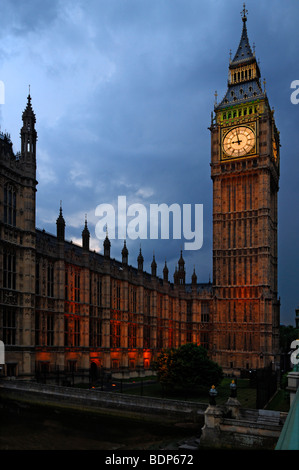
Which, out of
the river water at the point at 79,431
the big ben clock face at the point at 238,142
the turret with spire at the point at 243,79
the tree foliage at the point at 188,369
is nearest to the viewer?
the river water at the point at 79,431

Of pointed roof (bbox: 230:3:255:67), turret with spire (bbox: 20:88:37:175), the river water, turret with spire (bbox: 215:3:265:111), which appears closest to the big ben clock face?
turret with spire (bbox: 215:3:265:111)

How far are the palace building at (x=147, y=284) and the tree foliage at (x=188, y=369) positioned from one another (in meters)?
11.1

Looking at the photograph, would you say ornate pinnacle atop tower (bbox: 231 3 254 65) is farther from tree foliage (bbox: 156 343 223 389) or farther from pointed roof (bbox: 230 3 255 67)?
tree foliage (bbox: 156 343 223 389)

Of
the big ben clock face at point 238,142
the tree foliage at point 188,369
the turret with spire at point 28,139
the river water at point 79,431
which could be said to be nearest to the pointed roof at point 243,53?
the big ben clock face at point 238,142

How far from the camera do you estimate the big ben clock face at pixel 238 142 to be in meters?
84.6

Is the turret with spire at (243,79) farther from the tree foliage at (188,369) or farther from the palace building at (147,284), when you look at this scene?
the tree foliage at (188,369)

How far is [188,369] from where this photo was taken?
138 ft

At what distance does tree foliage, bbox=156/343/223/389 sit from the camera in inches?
1661

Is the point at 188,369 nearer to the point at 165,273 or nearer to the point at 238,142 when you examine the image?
the point at 165,273

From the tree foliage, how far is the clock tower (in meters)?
38.1

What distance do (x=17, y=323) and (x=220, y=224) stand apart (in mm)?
52103

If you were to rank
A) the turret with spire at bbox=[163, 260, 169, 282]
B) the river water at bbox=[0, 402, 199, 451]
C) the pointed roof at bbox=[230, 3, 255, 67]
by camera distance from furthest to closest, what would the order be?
1. the pointed roof at bbox=[230, 3, 255, 67]
2. the turret with spire at bbox=[163, 260, 169, 282]
3. the river water at bbox=[0, 402, 199, 451]

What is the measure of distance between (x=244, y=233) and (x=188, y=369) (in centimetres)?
4592
